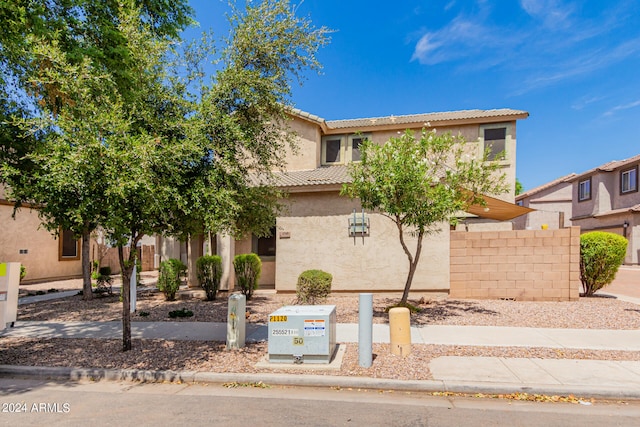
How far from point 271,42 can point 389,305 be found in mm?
7577

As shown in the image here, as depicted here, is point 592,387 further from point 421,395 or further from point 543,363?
point 421,395

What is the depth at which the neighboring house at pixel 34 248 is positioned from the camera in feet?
53.4

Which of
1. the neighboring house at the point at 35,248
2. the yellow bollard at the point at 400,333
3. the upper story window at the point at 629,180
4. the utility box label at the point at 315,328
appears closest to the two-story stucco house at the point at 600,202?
the upper story window at the point at 629,180

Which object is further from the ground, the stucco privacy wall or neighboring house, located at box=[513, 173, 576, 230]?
neighboring house, located at box=[513, 173, 576, 230]

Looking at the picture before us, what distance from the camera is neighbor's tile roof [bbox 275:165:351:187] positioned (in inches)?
508

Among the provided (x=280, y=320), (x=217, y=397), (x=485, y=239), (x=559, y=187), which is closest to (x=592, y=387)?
(x=280, y=320)

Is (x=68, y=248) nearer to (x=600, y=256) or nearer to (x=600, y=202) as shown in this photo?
(x=600, y=256)

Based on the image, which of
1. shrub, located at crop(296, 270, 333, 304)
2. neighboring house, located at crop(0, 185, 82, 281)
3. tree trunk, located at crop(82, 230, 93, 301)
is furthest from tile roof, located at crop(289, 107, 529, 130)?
neighboring house, located at crop(0, 185, 82, 281)

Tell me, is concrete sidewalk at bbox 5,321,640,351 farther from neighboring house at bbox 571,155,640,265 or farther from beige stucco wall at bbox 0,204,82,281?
neighboring house at bbox 571,155,640,265

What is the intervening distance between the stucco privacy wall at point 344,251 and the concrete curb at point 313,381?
7.17 metres

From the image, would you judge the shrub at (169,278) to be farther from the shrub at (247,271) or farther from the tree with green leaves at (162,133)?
the tree with green leaves at (162,133)

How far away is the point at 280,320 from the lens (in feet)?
20.5

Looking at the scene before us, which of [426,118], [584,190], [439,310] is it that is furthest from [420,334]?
[584,190]

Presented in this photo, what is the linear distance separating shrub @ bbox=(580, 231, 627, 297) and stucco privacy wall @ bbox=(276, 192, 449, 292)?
4268 mm
